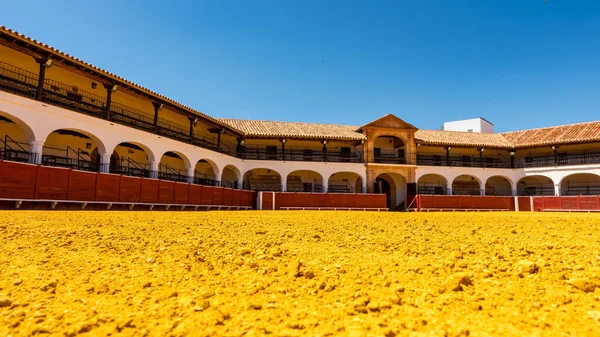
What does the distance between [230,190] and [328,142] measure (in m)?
10.6

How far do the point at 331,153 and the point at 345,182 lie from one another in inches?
112

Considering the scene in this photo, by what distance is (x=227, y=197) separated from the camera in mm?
21625

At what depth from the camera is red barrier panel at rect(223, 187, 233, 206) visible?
21.4 m

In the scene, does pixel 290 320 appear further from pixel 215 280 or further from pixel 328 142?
pixel 328 142

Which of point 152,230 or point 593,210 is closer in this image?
point 152,230

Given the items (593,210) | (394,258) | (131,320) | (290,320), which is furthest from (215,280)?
(593,210)

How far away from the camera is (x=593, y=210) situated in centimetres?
2480

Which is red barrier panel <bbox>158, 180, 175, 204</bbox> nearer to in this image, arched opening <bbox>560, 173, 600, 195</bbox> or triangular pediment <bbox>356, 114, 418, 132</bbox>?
triangular pediment <bbox>356, 114, 418, 132</bbox>

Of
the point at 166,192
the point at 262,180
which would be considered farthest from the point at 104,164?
the point at 262,180

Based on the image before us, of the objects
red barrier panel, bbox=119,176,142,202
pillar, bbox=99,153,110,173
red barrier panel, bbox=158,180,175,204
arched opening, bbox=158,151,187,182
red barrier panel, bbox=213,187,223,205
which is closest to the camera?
red barrier panel, bbox=119,176,142,202

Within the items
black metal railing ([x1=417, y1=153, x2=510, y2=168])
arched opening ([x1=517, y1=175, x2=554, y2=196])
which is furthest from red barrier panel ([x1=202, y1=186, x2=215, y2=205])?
arched opening ([x1=517, y1=175, x2=554, y2=196])

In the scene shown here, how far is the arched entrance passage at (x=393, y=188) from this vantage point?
98.3 feet

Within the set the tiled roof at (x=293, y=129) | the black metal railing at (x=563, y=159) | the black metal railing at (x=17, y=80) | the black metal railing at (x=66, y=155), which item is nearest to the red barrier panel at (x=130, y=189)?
the black metal railing at (x=66, y=155)

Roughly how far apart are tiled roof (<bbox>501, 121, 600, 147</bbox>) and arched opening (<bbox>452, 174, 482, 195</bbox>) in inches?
184
